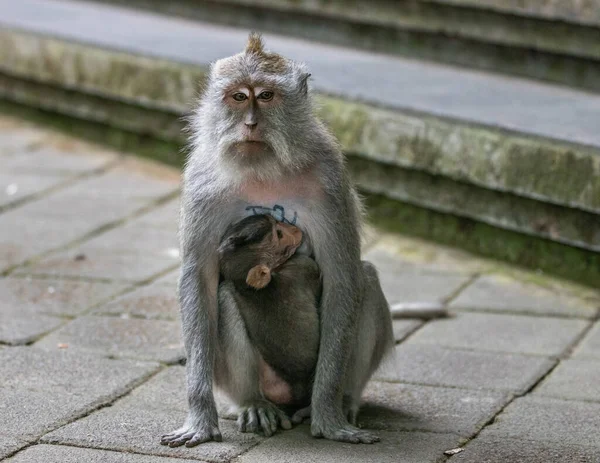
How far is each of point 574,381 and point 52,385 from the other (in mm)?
2072

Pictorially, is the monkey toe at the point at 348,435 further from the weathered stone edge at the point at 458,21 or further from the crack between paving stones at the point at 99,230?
the weathered stone edge at the point at 458,21

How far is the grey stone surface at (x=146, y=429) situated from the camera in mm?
4484

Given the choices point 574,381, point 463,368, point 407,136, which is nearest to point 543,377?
point 574,381

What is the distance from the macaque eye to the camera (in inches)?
177

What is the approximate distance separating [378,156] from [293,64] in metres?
2.63

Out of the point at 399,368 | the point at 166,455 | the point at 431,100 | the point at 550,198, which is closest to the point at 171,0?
the point at 431,100

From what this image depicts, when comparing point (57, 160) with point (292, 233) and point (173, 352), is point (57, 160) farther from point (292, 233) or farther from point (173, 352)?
point (292, 233)

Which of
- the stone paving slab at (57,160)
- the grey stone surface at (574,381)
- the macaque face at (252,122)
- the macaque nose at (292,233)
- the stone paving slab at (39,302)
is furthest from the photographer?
the stone paving slab at (57,160)

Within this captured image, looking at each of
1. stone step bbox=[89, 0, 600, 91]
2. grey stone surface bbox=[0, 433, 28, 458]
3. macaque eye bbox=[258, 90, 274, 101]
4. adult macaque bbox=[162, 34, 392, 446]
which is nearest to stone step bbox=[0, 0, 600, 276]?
stone step bbox=[89, 0, 600, 91]

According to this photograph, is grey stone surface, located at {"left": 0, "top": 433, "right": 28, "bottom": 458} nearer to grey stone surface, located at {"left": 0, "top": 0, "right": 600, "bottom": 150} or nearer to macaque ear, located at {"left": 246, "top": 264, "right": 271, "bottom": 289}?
macaque ear, located at {"left": 246, "top": 264, "right": 271, "bottom": 289}

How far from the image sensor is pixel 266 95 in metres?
4.52

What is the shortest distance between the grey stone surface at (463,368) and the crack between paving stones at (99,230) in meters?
2.16

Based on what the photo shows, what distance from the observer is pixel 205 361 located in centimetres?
469

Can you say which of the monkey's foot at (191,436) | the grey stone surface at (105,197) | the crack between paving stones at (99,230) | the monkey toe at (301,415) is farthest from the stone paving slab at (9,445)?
the grey stone surface at (105,197)
